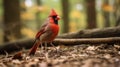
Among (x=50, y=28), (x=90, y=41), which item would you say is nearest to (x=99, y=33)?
(x=90, y=41)

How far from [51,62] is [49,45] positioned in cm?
224

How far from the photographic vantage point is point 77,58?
5086 mm

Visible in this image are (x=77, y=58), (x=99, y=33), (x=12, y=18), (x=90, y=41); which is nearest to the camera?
(x=77, y=58)

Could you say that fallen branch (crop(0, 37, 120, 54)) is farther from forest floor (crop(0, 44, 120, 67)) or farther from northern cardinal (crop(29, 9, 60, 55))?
northern cardinal (crop(29, 9, 60, 55))

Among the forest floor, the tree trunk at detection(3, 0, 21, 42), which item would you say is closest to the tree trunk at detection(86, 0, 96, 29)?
the tree trunk at detection(3, 0, 21, 42)

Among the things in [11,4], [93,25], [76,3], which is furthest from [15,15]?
[76,3]

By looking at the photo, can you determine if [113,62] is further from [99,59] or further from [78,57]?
[78,57]

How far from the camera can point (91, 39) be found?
20.3ft

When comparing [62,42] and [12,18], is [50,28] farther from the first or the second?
[12,18]

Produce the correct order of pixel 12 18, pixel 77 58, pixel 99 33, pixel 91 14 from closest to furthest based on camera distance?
pixel 77 58
pixel 99 33
pixel 91 14
pixel 12 18

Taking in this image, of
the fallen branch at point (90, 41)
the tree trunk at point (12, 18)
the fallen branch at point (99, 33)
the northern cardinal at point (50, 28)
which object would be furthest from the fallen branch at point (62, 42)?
the tree trunk at point (12, 18)

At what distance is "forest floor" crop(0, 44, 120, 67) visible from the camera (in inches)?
187

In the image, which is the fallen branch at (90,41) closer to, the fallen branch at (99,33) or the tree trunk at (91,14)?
the fallen branch at (99,33)

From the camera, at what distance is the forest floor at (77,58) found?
475cm
